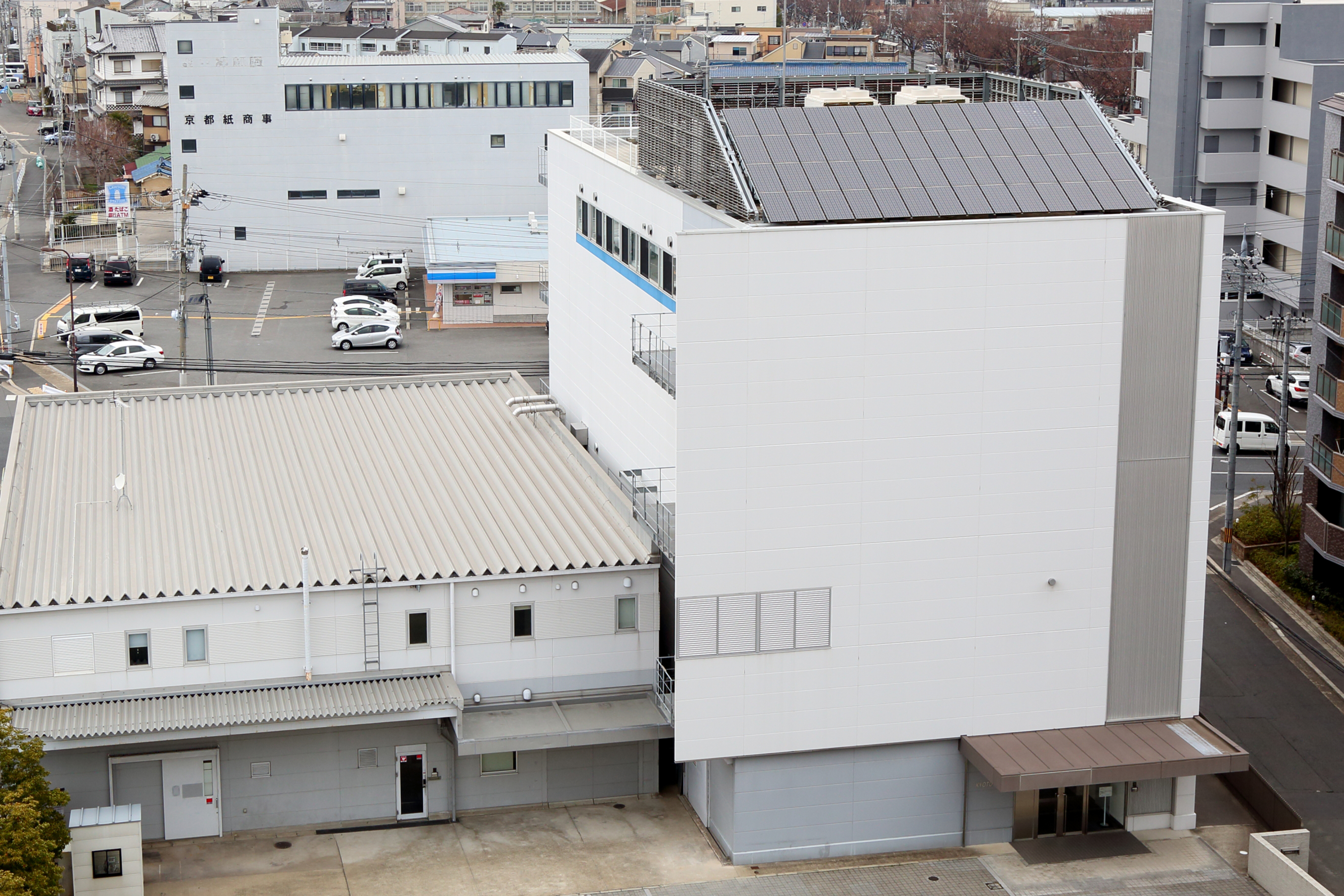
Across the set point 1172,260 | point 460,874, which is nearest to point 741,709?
point 460,874

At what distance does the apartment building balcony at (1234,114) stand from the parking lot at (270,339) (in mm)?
29572

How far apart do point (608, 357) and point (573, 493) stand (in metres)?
3.54

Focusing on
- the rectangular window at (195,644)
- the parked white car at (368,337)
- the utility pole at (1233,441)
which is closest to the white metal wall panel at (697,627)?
the rectangular window at (195,644)

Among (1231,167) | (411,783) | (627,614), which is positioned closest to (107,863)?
(411,783)

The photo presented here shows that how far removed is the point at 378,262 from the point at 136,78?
53796mm

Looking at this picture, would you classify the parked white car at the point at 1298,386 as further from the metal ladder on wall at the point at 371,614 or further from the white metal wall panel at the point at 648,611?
the metal ladder on wall at the point at 371,614

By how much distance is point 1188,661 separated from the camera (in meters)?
29.8

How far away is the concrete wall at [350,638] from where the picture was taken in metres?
29.5

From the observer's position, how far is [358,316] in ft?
227

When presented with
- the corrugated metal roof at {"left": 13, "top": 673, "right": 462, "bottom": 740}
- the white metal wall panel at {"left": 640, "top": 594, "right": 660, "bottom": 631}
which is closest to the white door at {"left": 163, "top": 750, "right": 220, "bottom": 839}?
the corrugated metal roof at {"left": 13, "top": 673, "right": 462, "bottom": 740}

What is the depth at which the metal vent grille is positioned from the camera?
2883cm

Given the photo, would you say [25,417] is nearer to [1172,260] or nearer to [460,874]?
[460,874]

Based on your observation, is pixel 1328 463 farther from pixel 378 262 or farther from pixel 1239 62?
pixel 378 262

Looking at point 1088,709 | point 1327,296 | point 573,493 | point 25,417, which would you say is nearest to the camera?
point 1088,709
